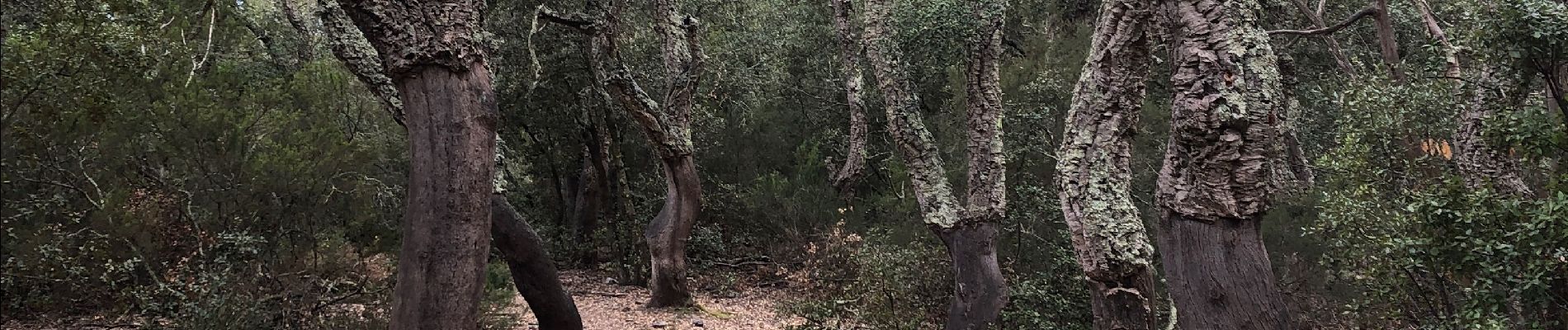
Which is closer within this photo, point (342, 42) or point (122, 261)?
point (342, 42)

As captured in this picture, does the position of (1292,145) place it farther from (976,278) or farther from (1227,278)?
(1227,278)

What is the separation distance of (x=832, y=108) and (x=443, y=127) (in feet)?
32.0

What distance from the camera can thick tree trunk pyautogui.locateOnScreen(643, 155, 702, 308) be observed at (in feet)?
27.5

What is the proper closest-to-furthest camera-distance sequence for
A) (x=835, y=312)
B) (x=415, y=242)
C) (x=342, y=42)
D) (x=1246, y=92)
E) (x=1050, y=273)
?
(x=1246, y=92), (x=415, y=242), (x=342, y=42), (x=1050, y=273), (x=835, y=312)

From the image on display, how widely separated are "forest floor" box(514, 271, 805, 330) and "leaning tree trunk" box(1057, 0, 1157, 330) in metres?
4.97

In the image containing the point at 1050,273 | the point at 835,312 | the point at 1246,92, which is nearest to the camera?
the point at 1246,92

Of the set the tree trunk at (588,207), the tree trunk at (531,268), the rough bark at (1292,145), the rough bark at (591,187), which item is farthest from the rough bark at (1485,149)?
the tree trunk at (588,207)

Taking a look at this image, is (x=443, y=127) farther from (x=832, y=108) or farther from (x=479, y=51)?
(x=832, y=108)

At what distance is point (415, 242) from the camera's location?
3166 mm

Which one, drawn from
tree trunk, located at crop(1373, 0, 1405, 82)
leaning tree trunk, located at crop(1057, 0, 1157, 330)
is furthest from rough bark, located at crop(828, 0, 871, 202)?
tree trunk, located at crop(1373, 0, 1405, 82)

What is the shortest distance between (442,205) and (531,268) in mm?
2610

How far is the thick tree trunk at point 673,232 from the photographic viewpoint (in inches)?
330

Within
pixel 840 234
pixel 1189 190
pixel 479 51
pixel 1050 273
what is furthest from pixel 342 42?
pixel 840 234

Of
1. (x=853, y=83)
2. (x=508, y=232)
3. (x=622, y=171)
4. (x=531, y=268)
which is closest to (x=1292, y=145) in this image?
(x=853, y=83)
